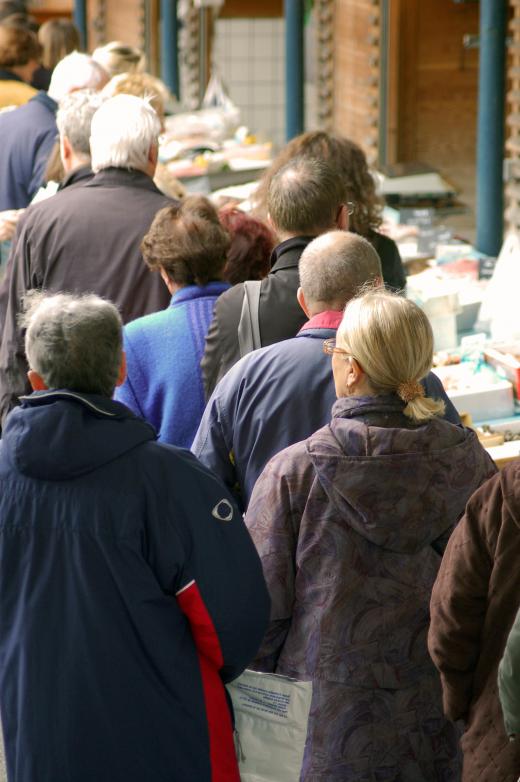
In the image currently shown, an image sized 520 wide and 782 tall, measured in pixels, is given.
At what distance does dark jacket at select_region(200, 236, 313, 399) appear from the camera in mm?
3322

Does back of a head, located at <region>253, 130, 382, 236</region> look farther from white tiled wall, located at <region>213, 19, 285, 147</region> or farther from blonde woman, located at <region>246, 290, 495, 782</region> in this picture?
white tiled wall, located at <region>213, 19, 285, 147</region>

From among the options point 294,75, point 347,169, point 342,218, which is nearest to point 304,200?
point 342,218

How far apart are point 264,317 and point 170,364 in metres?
0.35

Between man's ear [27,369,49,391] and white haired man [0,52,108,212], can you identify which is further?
white haired man [0,52,108,212]

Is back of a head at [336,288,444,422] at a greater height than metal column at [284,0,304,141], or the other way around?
metal column at [284,0,304,141]

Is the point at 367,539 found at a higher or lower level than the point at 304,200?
lower

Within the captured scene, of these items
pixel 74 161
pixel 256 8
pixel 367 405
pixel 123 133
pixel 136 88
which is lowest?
pixel 367 405

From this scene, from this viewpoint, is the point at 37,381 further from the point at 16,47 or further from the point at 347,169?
the point at 16,47

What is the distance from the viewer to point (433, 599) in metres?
2.52

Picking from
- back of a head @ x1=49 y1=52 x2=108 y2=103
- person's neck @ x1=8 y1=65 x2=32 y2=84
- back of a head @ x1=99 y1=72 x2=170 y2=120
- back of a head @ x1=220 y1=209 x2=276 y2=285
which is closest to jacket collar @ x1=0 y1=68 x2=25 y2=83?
person's neck @ x1=8 y1=65 x2=32 y2=84

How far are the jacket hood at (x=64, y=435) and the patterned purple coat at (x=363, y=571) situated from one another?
16.3 inches

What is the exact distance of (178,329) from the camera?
3512 mm

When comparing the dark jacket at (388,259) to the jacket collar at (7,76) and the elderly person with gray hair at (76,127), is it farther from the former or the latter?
the jacket collar at (7,76)

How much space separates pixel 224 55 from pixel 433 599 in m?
16.9
